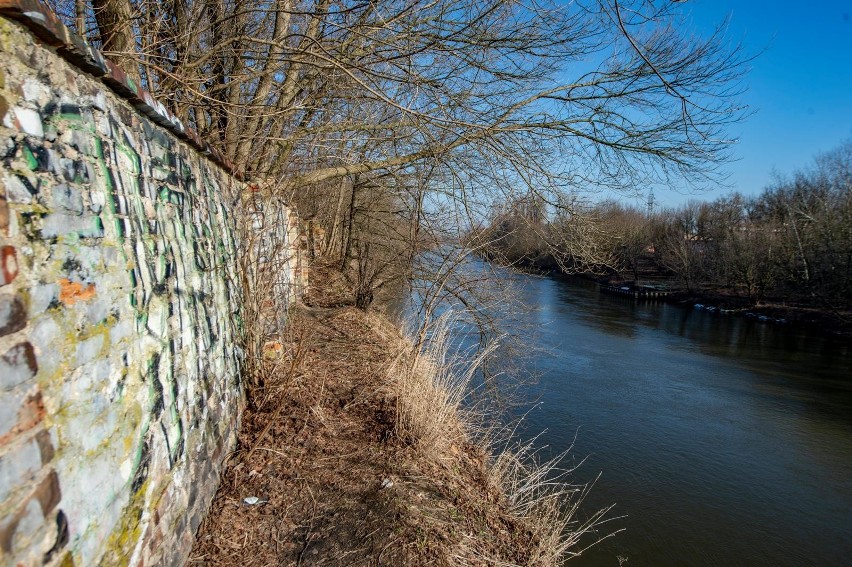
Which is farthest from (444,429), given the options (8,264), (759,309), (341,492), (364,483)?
(759,309)

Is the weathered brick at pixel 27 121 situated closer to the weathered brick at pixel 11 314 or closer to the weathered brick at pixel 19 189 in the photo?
the weathered brick at pixel 19 189

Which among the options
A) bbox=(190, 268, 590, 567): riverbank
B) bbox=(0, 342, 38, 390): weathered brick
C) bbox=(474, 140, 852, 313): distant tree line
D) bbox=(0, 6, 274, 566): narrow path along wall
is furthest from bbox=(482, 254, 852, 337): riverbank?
bbox=(0, 342, 38, 390): weathered brick

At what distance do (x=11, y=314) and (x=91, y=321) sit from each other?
18.0 inches

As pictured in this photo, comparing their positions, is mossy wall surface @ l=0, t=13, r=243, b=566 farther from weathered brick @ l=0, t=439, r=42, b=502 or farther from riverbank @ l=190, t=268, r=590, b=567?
riverbank @ l=190, t=268, r=590, b=567

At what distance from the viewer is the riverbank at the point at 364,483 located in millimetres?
3219

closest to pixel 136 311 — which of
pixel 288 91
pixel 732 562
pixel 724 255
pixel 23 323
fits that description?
pixel 23 323

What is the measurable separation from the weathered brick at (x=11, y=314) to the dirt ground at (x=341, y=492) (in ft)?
6.44

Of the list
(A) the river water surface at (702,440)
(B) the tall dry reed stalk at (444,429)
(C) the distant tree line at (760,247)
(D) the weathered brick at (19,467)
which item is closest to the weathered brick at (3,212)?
(D) the weathered brick at (19,467)

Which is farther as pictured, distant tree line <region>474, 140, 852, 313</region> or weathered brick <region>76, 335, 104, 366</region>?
distant tree line <region>474, 140, 852, 313</region>

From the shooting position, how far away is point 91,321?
195 cm

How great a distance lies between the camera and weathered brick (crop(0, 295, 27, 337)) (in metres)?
1.46

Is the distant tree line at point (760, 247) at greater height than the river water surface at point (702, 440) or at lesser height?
greater

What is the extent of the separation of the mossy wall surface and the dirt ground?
0.40 m

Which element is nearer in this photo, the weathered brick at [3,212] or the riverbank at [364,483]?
the weathered brick at [3,212]
